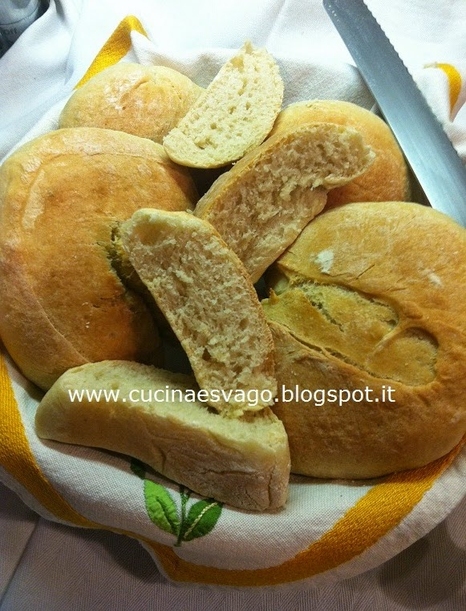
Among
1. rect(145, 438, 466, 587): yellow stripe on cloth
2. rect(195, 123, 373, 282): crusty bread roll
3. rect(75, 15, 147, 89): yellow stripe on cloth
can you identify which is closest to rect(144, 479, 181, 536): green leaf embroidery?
rect(145, 438, 466, 587): yellow stripe on cloth

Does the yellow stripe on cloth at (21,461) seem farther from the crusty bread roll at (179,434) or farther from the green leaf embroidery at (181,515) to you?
the green leaf embroidery at (181,515)

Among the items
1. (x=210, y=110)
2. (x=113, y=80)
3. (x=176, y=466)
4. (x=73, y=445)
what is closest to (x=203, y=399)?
(x=176, y=466)

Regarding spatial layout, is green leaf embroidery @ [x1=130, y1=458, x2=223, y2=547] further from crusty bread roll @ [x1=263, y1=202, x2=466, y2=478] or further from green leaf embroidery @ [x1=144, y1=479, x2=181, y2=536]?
crusty bread roll @ [x1=263, y1=202, x2=466, y2=478]

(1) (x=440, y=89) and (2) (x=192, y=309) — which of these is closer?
(2) (x=192, y=309)

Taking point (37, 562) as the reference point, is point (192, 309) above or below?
above

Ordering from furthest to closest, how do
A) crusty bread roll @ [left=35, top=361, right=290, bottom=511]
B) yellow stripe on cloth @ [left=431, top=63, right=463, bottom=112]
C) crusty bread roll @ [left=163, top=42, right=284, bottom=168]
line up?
yellow stripe on cloth @ [left=431, top=63, right=463, bottom=112], crusty bread roll @ [left=163, top=42, right=284, bottom=168], crusty bread roll @ [left=35, top=361, right=290, bottom=511]

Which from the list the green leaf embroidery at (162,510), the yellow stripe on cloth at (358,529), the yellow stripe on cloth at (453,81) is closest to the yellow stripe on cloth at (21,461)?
the green leaf embroidery at (162,510)

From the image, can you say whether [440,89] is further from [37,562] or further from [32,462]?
[37,562]

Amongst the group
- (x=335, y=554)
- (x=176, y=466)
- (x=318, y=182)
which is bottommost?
(x=335, y=554)
